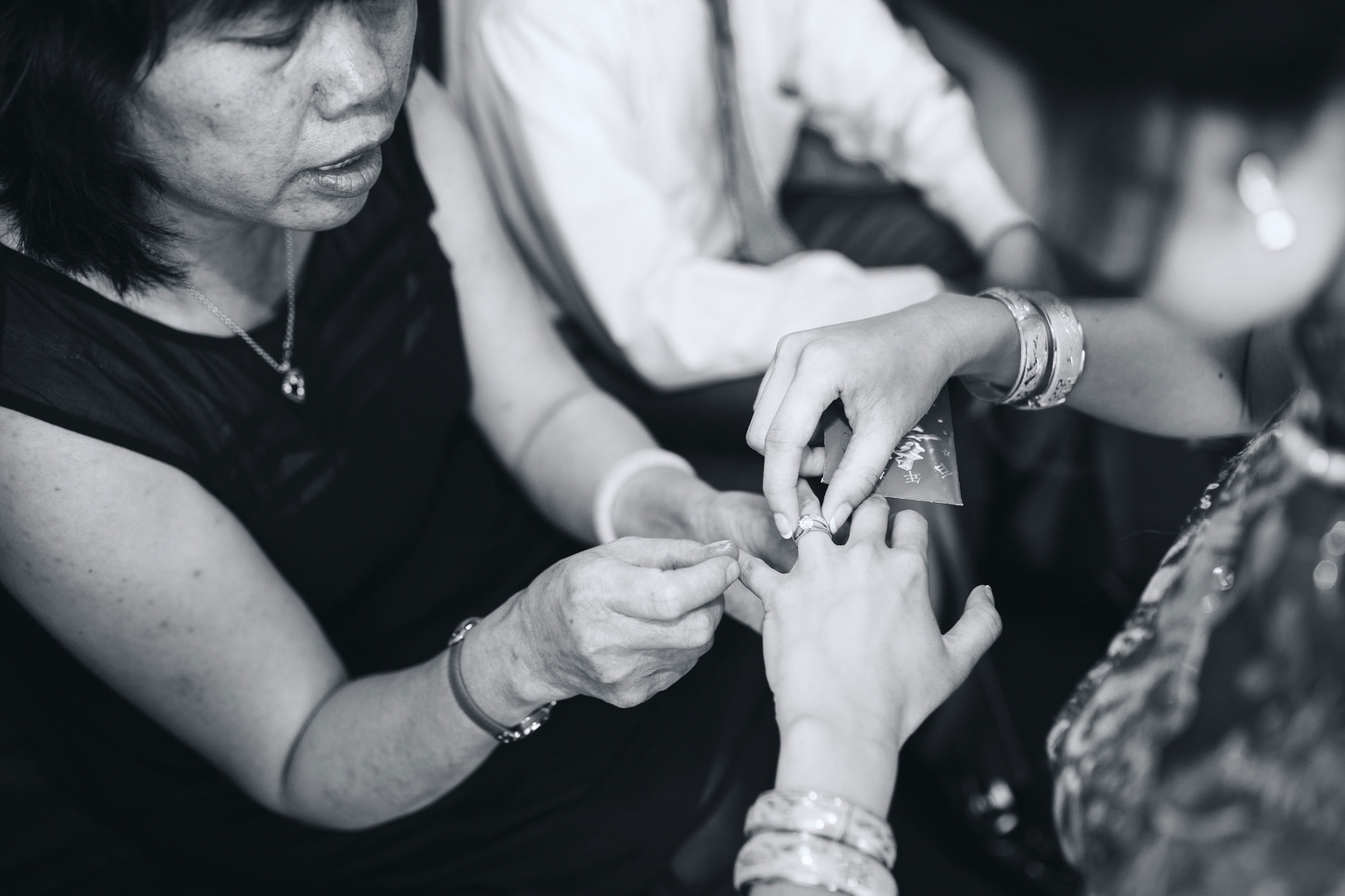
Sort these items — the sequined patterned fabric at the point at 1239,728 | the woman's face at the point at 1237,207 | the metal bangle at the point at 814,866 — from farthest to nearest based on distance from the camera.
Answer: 1. the woman's face at the point at 1237,207
2. the metal bangle at the point at 814,866
3. the sequined patterned fabric at the point at 1239,728

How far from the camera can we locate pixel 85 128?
0.86 meters

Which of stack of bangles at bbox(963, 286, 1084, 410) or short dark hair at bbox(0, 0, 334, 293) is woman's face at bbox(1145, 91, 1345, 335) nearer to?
stack of bangles at bbox(963, 286, 1084, 410)

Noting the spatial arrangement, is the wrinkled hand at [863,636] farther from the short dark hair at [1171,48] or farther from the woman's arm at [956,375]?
the short dark hair at [1171,48]

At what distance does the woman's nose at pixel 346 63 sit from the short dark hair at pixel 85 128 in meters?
0.04

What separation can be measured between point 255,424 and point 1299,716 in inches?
37.2

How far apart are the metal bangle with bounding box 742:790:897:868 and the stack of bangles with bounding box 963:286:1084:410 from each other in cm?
52

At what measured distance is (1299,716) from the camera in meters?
0.60

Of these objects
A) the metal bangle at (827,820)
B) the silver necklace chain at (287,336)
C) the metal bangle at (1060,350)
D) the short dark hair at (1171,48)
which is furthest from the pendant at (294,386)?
the short dark hair at (1171,48)

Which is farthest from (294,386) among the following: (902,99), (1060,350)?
(902,99)

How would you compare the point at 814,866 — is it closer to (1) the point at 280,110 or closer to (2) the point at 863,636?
(2) the point at 863,636

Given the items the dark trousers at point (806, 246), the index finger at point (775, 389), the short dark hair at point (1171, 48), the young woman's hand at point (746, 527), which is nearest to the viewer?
Answer: the index finger at point (775, 389)

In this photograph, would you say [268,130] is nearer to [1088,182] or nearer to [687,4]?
[687,4]

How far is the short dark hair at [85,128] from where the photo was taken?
0.80 meters

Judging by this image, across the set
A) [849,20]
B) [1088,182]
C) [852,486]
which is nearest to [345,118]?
[852,486]
